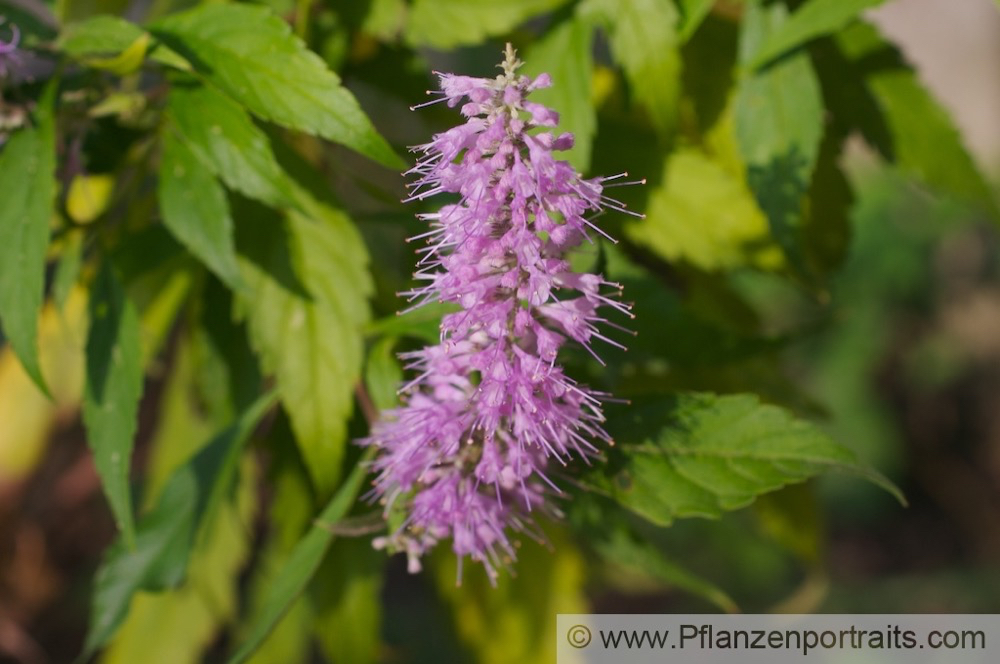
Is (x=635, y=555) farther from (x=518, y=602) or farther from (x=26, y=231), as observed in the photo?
(x=26, y=231)

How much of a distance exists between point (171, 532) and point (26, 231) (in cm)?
35

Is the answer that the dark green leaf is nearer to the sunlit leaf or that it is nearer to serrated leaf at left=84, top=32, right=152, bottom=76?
serrated leaf at left=84, top=32, right=152, bottom=76

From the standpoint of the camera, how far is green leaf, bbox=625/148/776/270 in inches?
45.1

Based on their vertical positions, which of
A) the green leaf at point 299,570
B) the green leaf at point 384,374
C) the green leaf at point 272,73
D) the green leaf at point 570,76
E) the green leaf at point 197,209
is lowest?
the green leaf at point 299,570

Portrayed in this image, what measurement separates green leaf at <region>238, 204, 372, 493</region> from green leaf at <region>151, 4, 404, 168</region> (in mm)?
149

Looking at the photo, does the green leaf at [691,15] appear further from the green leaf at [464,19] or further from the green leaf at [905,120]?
the green leaf at [905,120]

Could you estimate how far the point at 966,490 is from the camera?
3.18 metres

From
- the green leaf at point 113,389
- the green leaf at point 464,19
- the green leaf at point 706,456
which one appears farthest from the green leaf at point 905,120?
the green leaf at point 113,389

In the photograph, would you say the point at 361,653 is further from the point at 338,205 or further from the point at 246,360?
the point at 338,205

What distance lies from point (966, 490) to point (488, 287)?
2939mm

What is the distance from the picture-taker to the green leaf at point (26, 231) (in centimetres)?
84

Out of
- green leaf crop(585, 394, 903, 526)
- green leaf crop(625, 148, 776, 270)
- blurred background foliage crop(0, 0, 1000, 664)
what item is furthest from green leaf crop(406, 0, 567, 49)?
green leaf crop(585, 394, 903, 526)

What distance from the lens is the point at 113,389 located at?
929 millimetres

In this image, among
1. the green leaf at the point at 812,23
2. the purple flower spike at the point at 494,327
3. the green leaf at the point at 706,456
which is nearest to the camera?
the purple flower spike at the point at 494,327
